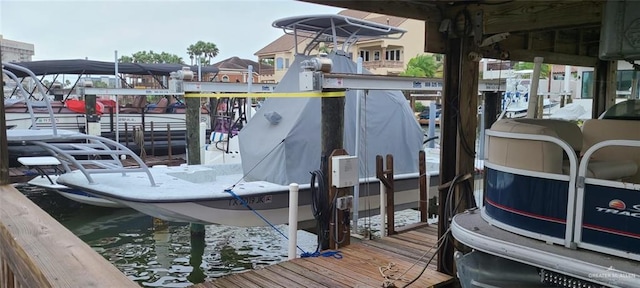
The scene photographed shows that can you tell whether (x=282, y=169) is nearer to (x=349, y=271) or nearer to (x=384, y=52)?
(x=349, y=271)

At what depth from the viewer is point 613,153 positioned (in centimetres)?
372

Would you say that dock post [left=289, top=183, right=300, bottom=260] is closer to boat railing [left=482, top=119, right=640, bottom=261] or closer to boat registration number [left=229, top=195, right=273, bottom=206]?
boat registration number [left=229, top=195, right=273, bottom=206]

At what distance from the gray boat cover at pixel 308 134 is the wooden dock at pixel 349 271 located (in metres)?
1.90

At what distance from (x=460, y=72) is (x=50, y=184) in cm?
787

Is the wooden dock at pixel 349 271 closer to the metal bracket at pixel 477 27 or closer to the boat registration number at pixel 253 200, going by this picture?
the boat registration number at pixel 253 200

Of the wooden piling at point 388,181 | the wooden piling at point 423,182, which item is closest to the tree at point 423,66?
the wooden piling at point 423,182

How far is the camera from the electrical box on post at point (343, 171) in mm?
5109

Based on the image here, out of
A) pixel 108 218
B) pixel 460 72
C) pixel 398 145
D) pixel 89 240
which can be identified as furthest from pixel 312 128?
pixel 108 218

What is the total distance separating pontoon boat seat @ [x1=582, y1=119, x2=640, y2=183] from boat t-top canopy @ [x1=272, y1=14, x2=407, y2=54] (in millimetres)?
4460

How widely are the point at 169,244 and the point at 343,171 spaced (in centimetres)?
436

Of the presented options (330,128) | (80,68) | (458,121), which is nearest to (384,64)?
(80,68)

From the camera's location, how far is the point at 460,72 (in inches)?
162

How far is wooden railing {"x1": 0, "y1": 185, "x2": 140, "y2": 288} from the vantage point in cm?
146

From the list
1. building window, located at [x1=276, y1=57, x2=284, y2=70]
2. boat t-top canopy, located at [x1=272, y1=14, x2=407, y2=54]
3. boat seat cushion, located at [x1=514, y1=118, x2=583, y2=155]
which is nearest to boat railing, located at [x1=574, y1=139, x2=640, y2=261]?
boat seat cushion, located at [x1=514, y1=118, x2=583, y2=155]
